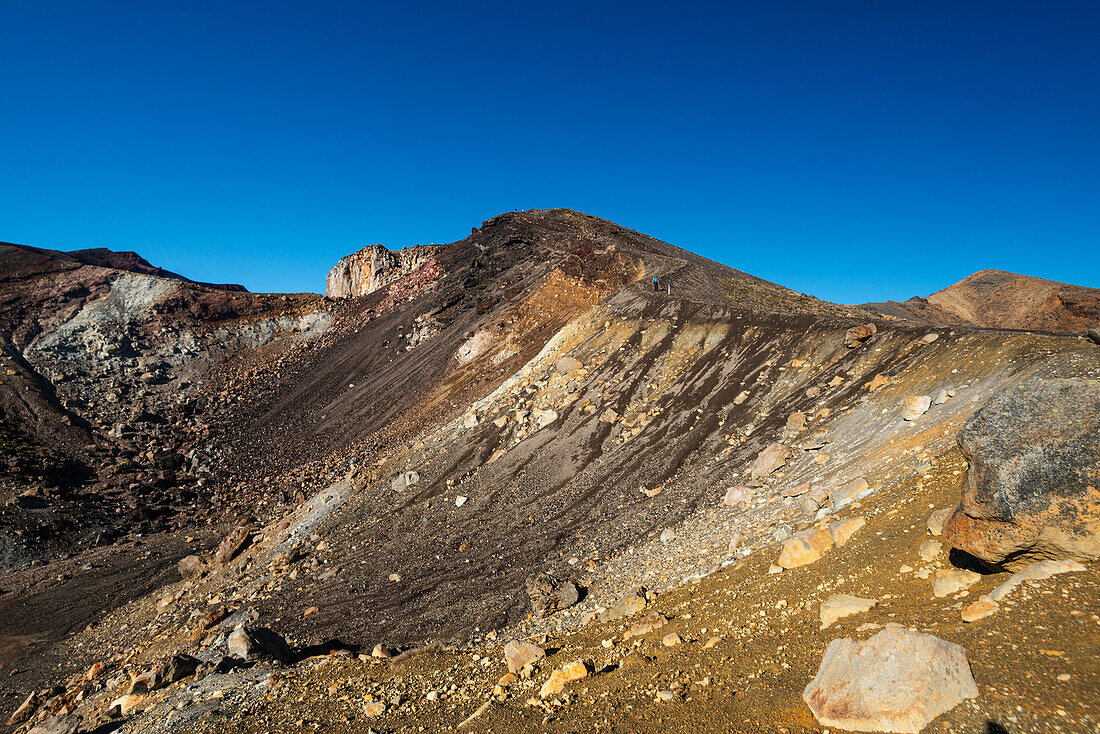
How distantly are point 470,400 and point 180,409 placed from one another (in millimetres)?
23571

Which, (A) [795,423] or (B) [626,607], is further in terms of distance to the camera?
(A) [795,423]

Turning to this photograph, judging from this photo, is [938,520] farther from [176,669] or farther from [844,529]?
[176,669]

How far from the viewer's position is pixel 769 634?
6656 mm

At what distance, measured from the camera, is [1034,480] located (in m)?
5.47

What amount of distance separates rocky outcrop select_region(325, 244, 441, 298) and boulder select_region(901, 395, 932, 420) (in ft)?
127

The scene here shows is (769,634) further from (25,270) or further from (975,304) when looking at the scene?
(975,304)

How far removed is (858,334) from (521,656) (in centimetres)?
1350

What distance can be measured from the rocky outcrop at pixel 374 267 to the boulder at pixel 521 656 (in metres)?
39.2

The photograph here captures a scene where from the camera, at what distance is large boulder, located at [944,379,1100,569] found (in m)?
5.10

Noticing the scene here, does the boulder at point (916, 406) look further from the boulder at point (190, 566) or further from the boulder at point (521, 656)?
the boulder at point (190, 566)

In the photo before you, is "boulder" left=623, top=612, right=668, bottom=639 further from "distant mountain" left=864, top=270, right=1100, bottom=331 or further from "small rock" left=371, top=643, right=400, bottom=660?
"distant mountain" left=864, top=270, right=1100, bottom=331

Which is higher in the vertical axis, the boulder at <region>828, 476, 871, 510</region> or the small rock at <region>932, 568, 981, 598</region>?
the boulder at <region>828, 476, 871, 510</region>

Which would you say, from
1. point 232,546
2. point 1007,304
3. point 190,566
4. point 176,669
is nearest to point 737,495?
point 176,669

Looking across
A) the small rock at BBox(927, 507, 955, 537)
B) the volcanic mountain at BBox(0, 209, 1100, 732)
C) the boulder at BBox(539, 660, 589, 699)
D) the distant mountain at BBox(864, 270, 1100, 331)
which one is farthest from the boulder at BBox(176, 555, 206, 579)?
the distant mountain at BBox(864, 270, 1100, 331)
